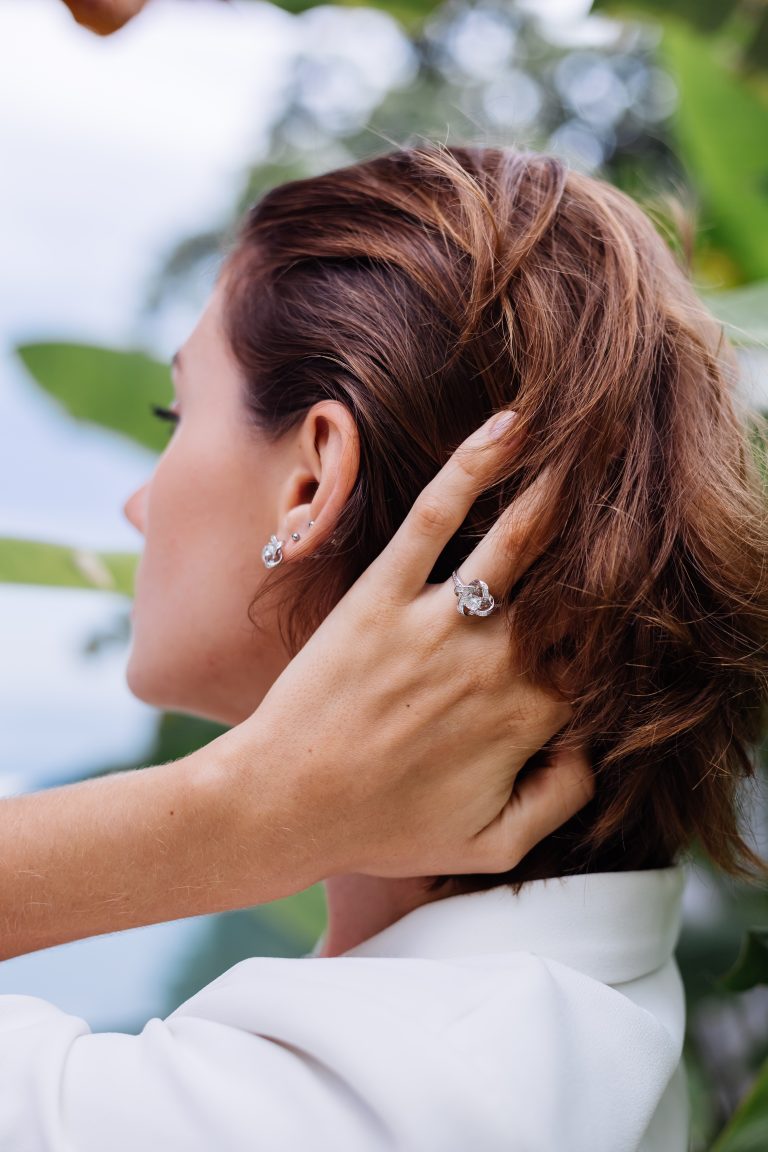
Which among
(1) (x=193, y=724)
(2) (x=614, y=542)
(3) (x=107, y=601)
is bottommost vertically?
(1) (x=193, y=724)

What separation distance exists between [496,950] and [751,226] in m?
1.12

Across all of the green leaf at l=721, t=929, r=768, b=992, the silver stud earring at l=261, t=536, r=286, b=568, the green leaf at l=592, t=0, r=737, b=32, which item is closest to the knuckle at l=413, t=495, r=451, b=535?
the silver stud earring at l=261, t=536, r=286, b=568

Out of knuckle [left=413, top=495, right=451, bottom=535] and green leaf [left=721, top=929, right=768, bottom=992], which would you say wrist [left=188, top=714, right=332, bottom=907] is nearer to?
knuckle [left=413, top=495, right=451, bottom=535]

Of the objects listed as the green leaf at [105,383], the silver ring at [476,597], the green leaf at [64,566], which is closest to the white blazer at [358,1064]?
the silver ring at [476,597]

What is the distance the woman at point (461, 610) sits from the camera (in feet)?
2.05

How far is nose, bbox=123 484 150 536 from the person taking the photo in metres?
1.08

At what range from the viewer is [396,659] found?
747 mm

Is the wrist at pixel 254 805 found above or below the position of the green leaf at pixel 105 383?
above

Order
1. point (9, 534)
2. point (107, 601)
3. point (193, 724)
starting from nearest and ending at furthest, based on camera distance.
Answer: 1. point (9, 534)
2. point (107, 601)
3. point (193, 724)

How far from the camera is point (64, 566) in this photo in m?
1.33

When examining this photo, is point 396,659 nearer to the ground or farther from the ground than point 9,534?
farther from the ground

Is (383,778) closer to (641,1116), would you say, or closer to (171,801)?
(171,801)

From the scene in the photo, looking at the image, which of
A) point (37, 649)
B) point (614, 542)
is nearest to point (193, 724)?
point (37, 649)

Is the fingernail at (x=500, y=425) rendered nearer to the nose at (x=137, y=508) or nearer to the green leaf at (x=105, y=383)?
the nose at (x=137, y=508)
